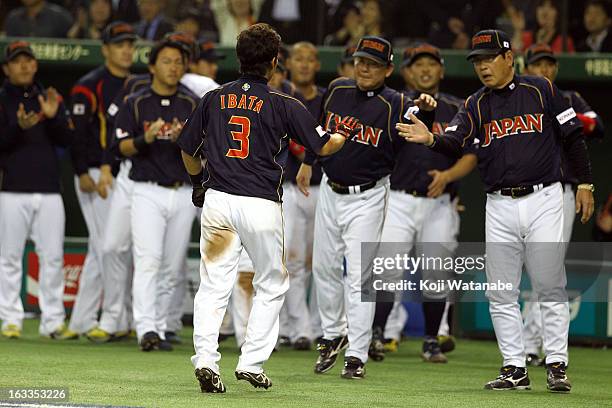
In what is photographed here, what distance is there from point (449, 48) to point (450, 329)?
3.02 metres

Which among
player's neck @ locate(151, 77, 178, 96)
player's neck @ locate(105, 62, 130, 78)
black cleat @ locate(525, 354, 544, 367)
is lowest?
black cleat @ locate(525, 354, 544, 367)

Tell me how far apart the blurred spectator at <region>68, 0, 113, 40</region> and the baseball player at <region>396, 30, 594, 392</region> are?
6.17m

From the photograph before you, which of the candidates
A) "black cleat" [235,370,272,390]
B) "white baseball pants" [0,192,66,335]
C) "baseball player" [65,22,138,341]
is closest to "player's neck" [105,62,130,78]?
"baseball player" [65,22,138,341]

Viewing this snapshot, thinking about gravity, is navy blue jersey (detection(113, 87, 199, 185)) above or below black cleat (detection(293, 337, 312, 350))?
above

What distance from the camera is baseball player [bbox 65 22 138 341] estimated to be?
9.54 metres

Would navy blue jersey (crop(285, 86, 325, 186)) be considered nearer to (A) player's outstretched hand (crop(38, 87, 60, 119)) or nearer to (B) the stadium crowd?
(A) player's outstretched hand (crop(38, 87, 60, 119))

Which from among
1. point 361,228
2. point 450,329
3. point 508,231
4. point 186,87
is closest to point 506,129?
point 508,231

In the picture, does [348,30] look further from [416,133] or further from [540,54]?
[416,133]

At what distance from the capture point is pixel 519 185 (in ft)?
22.6

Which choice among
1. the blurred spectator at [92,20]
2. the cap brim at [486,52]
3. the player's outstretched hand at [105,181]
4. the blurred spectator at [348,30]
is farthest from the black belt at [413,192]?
the blurred spectator at [92,20]

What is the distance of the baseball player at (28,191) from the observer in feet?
30.7

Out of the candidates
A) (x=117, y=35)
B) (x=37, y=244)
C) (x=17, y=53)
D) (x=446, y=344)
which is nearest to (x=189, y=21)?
(x=117, y=35)

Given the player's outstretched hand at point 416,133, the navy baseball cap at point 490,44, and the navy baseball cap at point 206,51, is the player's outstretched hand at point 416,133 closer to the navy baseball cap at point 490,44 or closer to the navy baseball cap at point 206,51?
the navy baseball cap at point 490,44

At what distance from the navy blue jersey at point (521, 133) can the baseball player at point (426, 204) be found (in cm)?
158
